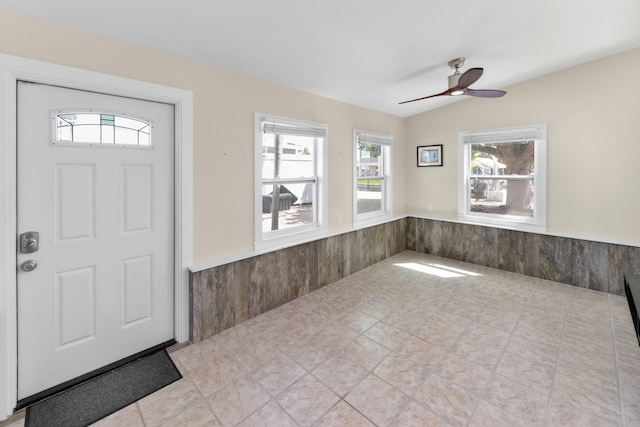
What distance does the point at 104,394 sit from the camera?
193 cm

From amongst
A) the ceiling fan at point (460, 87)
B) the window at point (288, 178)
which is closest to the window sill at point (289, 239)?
the window at point (288, 178)

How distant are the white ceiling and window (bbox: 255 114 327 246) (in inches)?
18.7

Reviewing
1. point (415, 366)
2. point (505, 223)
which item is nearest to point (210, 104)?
point (415, 366)

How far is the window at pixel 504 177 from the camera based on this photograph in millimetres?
3934

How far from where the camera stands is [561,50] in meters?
3.09

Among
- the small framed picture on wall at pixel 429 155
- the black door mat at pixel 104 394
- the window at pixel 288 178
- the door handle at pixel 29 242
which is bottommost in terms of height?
the black door mat at pixel 104 394

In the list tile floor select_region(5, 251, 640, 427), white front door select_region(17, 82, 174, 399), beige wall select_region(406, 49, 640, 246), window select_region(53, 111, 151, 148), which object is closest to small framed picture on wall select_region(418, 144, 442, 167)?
beige wall select_region(406, 49, 640, 246)

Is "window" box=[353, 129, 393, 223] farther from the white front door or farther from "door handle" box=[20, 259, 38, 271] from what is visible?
"door handle" box=[20, 259, 38, 271]

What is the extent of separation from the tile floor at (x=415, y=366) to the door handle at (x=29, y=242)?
1116 millimetres

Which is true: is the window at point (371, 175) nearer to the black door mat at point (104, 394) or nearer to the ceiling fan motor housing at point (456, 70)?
the ceiling fan motor housing at point (456, 70)

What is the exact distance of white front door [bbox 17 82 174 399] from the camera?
1860mm

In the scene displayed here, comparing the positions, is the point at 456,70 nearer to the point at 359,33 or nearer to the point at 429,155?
the point at 359,33

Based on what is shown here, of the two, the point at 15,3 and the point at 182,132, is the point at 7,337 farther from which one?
the point at 15,3

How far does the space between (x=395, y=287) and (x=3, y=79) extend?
3722mm
